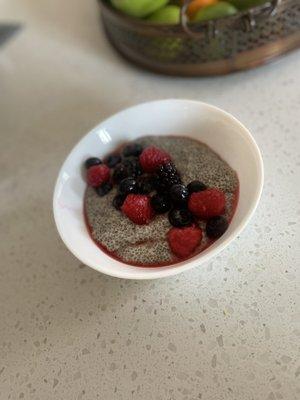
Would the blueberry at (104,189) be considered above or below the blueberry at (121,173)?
below

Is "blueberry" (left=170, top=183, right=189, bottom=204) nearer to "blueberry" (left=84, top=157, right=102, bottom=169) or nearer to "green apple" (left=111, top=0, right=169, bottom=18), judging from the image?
"blueberry" (left=84, top=157, right=102, bottom=169)

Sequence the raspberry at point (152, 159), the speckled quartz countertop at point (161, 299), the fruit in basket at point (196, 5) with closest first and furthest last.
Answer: the speckled quartz countertop at point (161, 299) → the raspberry at point (152, 159) → the fruit in basket at point (196, 5)

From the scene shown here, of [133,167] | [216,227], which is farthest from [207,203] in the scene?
[133,167]

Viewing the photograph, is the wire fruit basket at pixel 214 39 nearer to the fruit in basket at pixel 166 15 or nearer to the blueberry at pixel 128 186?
the fruit in basket at pixel 166 15

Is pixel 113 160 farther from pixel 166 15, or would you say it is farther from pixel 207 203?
pixel 166 15

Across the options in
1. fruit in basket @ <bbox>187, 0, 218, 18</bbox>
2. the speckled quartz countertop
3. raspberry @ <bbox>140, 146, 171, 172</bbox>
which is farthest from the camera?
fruit in basket @ <bbox>187, 0, 218, 18</bbox>

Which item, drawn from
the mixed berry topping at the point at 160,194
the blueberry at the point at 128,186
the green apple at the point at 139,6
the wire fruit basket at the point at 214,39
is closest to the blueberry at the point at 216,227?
the mixed berry topping at the point at 160,194

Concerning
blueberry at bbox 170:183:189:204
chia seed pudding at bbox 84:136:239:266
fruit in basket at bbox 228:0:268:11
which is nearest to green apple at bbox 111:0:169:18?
fruit in basket at bbox 228:0:268:11
